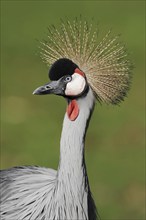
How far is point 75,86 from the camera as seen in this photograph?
3455 millimetres

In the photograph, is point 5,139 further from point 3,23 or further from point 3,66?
point 3,23

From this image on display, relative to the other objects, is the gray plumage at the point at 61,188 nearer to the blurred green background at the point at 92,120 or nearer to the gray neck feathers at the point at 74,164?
the gray neck feathers at the point at 74,164

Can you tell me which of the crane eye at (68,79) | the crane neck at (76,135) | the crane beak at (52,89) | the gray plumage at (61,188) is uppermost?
the crane eye at (68,79)

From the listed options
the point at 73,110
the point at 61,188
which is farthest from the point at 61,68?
the point at 61,188

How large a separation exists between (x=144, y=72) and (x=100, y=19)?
63.1 inches

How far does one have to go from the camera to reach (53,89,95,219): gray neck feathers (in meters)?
3.49

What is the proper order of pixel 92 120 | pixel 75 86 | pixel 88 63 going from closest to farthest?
1. pixel 75 86
2. pixel 88 63
3. pixel 92 120

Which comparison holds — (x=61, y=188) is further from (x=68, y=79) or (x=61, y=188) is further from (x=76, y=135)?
(x=68, y=79)

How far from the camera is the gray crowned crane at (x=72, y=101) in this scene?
348 cm

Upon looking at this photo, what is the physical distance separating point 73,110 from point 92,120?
351cm

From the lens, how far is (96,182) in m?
5.78

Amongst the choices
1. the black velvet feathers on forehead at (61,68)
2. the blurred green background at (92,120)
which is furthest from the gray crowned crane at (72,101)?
the blurred green background at (92,120)

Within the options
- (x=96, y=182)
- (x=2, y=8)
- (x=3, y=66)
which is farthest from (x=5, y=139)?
(x=2, y=8)

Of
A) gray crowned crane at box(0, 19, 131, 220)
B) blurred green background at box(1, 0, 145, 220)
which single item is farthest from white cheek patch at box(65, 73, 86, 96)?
blurred green background at box(1, 0, 145, 220)
